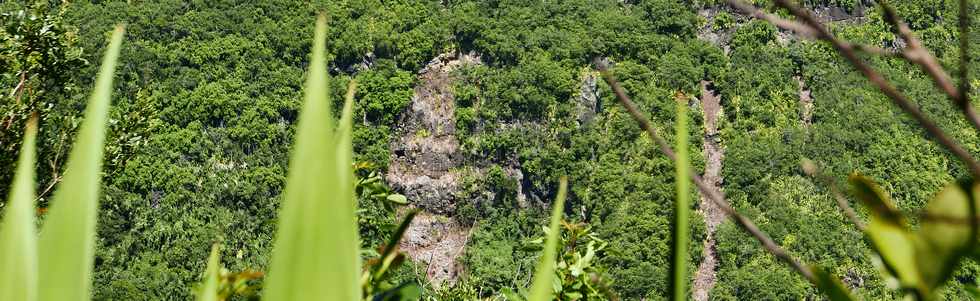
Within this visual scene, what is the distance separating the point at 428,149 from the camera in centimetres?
4347

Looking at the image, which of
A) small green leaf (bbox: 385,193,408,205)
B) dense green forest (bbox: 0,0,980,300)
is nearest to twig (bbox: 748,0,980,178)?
small green leaf (bbox: 385,193,408,205)

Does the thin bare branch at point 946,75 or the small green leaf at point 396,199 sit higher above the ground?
the thin bare branch at point 946,75

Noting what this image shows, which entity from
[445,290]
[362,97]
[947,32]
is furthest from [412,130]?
[445,290]

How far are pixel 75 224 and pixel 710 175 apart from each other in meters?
43.7

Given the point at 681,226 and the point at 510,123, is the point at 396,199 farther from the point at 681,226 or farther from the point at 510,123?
the point at 510,123

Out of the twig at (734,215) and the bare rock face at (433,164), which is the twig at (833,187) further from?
the bare rock face at (433,164)

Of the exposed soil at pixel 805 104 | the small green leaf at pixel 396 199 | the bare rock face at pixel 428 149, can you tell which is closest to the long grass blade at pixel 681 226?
the small green leaf at pixel 396 199

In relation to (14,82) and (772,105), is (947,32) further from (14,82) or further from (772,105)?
(14,82)

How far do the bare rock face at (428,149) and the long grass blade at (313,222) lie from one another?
41050 millimetres

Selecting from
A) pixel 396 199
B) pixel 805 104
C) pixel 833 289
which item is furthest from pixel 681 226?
pixel 805 104

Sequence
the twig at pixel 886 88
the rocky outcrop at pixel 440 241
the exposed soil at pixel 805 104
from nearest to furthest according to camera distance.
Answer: the twig at pixel 886 88 < the rocky outcrop at pixel 440 241 < the exposed soil at pixel 805 104

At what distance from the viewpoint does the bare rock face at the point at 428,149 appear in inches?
1665

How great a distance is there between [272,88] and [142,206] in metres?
9.44

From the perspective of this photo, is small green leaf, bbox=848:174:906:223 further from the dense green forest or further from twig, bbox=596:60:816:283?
the dense green forest
